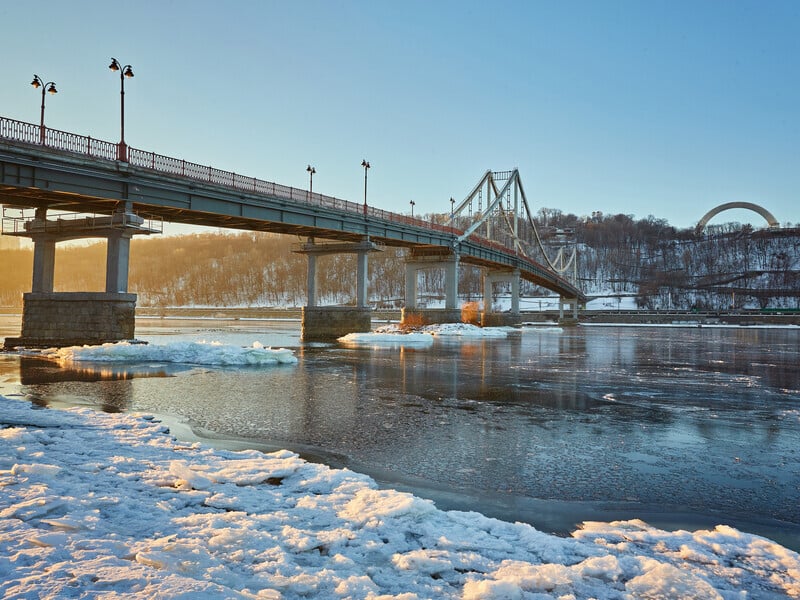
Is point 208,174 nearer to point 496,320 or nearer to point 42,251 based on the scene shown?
point 42,251

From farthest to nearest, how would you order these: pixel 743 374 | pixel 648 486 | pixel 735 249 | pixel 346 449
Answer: pixel 735 249 → pixel 743 374 → pixel 346 449 → pixel 648 486

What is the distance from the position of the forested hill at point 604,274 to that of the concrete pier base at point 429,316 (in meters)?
74.3

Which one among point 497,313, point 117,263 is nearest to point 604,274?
point 497,313

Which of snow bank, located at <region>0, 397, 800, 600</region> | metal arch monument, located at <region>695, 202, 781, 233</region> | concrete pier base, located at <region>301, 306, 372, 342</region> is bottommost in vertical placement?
snow bank, located at <region>0, 397, 800, 600</region>

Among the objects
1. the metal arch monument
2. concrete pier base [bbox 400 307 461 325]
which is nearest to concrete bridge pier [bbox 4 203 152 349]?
concrete pier base [bbox 400 307 461 325]

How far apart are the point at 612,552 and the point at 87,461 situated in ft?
19.1

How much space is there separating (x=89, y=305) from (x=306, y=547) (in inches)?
1053

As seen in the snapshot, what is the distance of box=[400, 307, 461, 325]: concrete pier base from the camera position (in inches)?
2228

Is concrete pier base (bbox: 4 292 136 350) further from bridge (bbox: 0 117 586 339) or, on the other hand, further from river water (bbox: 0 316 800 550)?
river water (bbox: 0 316 800 550)

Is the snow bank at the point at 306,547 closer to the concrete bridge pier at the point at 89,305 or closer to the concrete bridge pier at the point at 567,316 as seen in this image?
the concrete bridge pier at the point at 89,305

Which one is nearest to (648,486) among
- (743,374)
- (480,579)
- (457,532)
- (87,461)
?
(457,532)

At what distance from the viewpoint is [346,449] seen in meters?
7.88

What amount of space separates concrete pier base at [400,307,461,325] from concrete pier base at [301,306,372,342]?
37.0 feet

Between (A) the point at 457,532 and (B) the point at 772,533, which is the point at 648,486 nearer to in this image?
(B) the point at 772,533
